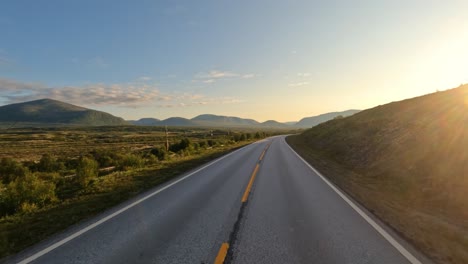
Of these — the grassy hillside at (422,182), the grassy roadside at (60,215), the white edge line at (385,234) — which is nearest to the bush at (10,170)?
the grassy roadside at (60,215)

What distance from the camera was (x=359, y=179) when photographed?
13250mm

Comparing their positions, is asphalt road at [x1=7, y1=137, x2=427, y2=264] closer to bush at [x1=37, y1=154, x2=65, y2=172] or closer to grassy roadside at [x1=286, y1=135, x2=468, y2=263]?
grassy roadside at [x1=286, y1=135, x2=468, y2=263]

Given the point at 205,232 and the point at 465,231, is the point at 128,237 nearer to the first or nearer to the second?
the point at 205,232

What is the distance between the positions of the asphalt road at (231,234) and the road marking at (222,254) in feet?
0.06

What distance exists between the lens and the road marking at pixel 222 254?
4.63 meters

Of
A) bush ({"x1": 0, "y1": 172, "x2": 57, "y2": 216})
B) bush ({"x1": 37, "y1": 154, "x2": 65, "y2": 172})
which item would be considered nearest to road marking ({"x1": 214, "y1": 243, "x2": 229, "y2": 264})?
bush ({"x1": 0, "y1": 172, "x2": 57, "y2": 216})

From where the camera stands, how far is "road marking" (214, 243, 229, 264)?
4.63m

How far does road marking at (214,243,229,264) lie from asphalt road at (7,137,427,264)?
17mm

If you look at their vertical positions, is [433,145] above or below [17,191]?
above

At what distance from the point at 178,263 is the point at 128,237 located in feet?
5.93

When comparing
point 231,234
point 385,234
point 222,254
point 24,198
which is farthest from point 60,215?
point 385,234

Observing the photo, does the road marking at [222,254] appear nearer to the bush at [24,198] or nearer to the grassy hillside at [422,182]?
the grassy hillside at [422,182]

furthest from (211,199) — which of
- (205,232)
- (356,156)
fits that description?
(356,156)

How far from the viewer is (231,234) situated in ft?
19.2
